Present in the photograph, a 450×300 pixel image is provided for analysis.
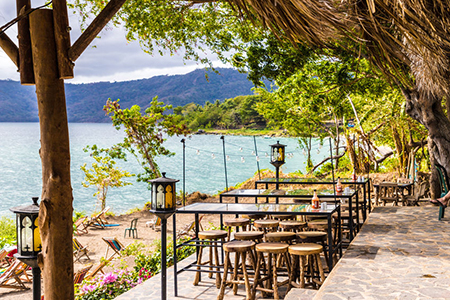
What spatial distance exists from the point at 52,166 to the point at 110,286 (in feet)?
11.3

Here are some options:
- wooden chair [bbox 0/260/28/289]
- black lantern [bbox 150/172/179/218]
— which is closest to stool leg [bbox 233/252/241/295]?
black lantern [bbox 150/172/179/218]

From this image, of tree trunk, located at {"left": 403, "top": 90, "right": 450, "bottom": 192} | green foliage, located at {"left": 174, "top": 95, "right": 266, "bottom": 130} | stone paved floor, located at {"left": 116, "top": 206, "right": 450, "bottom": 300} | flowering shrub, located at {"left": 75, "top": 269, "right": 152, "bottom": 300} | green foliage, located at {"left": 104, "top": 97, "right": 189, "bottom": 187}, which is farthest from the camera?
green foliage, located at {"left": 174, "top": 95, "right": 266, "bottom": 130}

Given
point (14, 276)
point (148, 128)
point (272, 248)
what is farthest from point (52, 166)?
point (148, 128)

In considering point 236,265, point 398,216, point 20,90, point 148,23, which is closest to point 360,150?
point 398,216

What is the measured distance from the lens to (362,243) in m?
5.73

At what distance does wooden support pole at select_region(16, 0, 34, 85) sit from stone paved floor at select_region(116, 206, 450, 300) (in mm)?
2934

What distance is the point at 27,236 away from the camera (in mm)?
3525

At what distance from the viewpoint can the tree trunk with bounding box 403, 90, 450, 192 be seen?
28.3ft

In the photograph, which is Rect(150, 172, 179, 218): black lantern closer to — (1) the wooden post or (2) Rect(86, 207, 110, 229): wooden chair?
(1) the wooden post

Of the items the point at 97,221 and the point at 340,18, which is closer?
the point at 340,18

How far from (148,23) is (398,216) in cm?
619

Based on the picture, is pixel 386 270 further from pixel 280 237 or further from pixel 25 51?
pixel 25 51

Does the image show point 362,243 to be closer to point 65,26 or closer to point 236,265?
point 236,265

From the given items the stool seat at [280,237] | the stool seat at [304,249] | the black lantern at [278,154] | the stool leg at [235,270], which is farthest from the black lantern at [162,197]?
the black lantern at [278,154]
